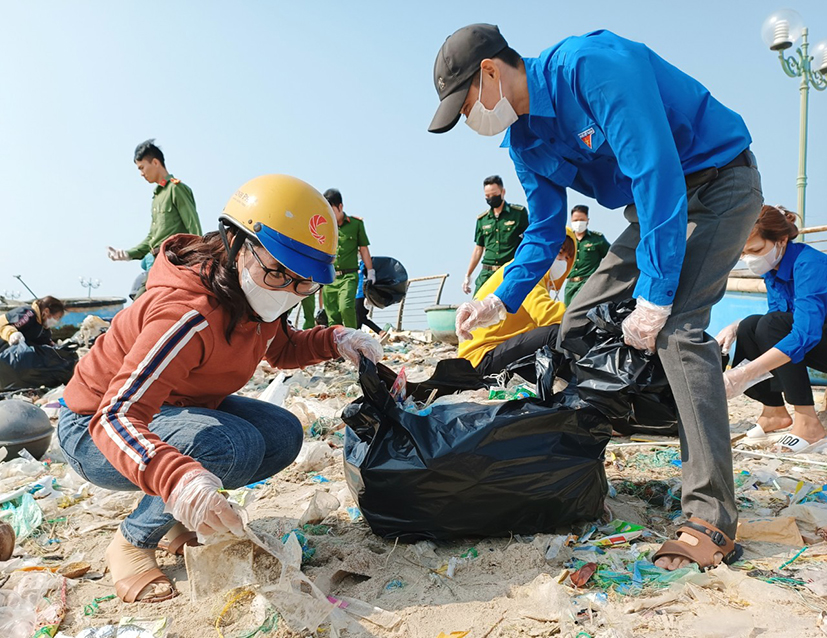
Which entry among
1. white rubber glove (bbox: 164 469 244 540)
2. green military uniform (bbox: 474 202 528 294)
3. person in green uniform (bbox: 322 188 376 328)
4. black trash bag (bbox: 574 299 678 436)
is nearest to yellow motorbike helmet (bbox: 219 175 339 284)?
white rubber glove (bbox: 164 469 244 540)

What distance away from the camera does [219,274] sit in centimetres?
185

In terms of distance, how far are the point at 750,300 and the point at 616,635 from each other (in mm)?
4759

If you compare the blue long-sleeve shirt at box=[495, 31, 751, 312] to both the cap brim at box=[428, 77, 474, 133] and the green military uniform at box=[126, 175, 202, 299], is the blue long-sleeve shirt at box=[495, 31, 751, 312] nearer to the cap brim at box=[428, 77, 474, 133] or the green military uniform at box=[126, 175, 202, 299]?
the cap brim at box=[428, 77, 474, 133]

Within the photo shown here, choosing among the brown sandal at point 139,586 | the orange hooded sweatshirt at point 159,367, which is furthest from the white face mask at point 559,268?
the brown sandal at point 139,586

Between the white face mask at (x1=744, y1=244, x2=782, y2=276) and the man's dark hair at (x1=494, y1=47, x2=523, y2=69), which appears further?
the white face mask at (x1=744, y1=244, x2=782, y2=276)

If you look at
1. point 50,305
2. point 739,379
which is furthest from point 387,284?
point 739,379

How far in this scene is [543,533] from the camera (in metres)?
2.11

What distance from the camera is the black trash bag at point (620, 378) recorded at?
194cm

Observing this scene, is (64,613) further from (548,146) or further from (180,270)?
(548,146)

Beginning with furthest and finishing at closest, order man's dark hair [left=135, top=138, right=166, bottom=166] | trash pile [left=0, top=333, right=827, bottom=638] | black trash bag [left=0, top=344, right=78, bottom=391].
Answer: black trash bag [left=0, top=344, right=78, bottom=391] < man's dark hair [left=135, top=138, right=166, bottom=166] < trash pile [left=0, top=333, right=827, bottom=638]

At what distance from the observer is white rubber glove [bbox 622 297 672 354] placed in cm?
181

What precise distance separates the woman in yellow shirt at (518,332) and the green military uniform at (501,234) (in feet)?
7.82

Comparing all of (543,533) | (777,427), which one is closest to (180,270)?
(543,533)

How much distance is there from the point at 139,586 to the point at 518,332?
2704 millimetres
